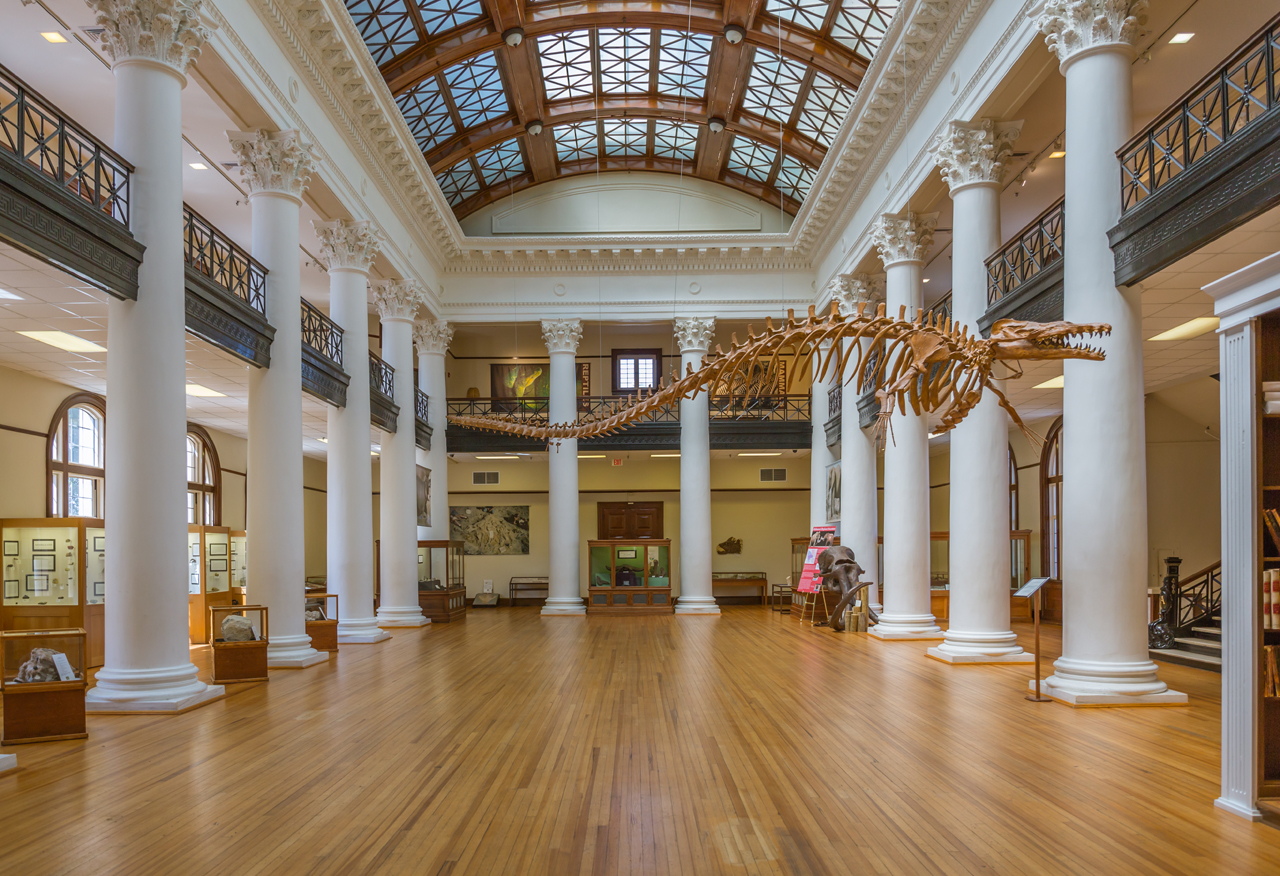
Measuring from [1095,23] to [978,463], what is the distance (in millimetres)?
5082

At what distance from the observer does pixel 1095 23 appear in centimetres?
857

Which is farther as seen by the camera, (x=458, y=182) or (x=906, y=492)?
(x=458, y=182)

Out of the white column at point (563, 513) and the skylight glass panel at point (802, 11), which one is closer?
the skylight glass panel at point (802, 11)

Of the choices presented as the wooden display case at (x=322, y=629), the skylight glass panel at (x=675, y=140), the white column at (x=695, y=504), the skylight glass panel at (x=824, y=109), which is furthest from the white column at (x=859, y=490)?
the wooden display case at (x=322, y=629)

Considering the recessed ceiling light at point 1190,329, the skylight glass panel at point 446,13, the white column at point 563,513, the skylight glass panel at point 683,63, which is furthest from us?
the white column at point 563,513

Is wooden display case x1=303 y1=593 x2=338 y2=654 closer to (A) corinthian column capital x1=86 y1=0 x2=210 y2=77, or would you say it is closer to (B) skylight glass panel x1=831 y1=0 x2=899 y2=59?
(A) corinthian column capital x1=86 y1=0 x2=210 y2=77

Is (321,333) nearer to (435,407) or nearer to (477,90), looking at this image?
(477,90)

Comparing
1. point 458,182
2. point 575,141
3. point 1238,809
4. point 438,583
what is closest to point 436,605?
point 438,583

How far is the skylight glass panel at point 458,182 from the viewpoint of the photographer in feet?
68.6

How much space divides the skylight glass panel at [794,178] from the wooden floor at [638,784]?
13678mm

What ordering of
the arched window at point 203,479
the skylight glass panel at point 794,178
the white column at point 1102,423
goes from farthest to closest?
the skylight glass panel at point 794,178 → the arched window at point 203,479 → the white column at point 1102,423

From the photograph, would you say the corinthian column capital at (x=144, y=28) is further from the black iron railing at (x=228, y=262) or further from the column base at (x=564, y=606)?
the column base at (x=564, y=606)

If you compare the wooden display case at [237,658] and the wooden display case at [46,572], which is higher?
the wooden display case at [46,572]

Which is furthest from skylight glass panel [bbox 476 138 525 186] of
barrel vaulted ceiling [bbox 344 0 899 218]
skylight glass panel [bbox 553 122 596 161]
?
skylight glass panel [bbox 553 122 596 161]
